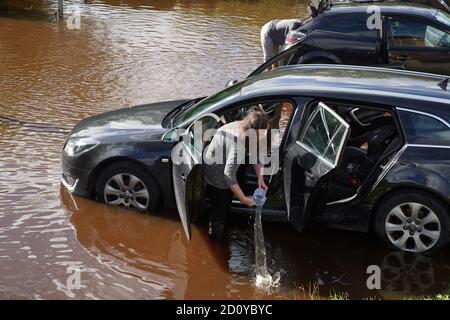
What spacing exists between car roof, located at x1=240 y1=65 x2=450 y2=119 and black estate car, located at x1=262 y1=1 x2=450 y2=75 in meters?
3.67

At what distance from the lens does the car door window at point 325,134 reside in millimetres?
5340

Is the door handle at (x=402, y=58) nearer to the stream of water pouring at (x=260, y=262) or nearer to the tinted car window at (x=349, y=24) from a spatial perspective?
the tinted car window at (x=349, y=24)

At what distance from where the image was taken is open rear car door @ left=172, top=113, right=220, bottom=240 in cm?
559

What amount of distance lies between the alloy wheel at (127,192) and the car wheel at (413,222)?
231cm

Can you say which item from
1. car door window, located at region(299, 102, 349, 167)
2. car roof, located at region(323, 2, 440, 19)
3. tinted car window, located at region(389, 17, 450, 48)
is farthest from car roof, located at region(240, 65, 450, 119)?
car roof, located at region(323, 2, 440, 19)

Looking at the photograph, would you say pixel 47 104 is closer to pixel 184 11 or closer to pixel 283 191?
pixel 283 191

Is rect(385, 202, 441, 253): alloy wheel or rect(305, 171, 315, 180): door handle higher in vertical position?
rect(305, 171, 315, 180): door handle

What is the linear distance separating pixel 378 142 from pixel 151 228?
2.41 meters

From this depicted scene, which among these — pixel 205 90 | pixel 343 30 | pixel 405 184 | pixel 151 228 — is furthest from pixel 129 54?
pixel 405 184

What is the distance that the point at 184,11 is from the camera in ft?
62.2

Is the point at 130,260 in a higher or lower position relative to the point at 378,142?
lower

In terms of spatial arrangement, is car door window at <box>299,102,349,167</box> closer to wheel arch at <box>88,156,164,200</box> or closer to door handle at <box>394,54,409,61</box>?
wheel arch at <box>88,156,164,200</box>

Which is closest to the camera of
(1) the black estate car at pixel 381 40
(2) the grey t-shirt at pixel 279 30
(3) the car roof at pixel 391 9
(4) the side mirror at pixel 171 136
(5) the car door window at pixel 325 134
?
(5) the car door window at pixel 325 134

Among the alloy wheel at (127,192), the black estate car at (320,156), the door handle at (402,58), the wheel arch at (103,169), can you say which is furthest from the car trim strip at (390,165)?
the door handle at (402,58)
